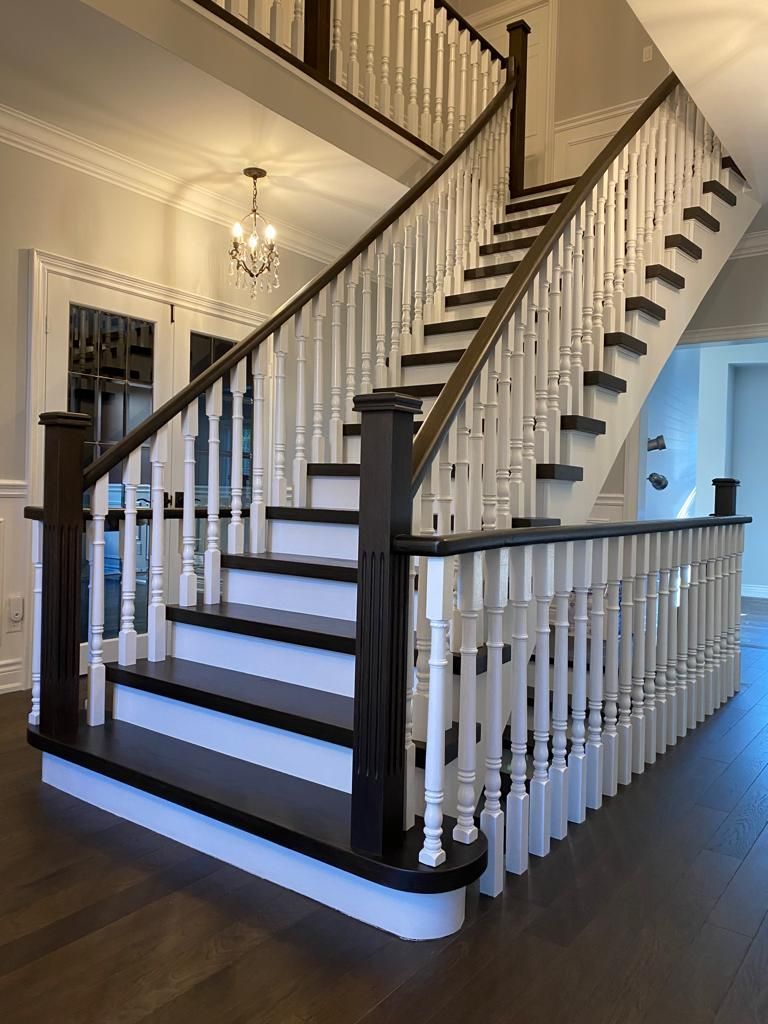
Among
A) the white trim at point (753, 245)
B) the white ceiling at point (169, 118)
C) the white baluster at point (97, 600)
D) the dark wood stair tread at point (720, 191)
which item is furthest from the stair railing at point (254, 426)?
the white trim at point (753, 245)

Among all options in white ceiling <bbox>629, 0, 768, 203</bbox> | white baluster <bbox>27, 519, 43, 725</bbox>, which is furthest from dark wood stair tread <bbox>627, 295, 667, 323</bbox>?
white baluster <bbox>27, 519, 43, 725</bbox>

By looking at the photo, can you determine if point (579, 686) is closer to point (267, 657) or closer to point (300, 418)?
point (267, 657)

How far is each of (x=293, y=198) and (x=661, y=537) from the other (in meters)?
3.09

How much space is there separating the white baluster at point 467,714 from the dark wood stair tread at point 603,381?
5.46ft

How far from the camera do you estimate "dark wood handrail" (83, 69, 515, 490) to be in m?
2.77

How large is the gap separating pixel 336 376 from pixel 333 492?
59 centimetres

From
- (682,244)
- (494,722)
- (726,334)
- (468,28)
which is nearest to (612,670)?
(494,722)

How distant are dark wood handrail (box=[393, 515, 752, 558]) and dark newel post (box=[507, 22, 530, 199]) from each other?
10.5 ft

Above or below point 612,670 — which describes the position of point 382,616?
above

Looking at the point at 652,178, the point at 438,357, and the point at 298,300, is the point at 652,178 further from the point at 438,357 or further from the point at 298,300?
the point at 298,300

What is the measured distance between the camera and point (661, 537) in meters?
3.10

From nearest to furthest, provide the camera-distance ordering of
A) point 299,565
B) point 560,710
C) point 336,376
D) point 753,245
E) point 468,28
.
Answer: point 560,710, point 299,565, point 336,376, point 468,28, point 753,245

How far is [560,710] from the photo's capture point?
240 cm

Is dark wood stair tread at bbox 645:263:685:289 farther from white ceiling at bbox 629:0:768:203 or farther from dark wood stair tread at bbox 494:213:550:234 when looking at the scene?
dark wood stair tread at bbox 494:213:550:234
